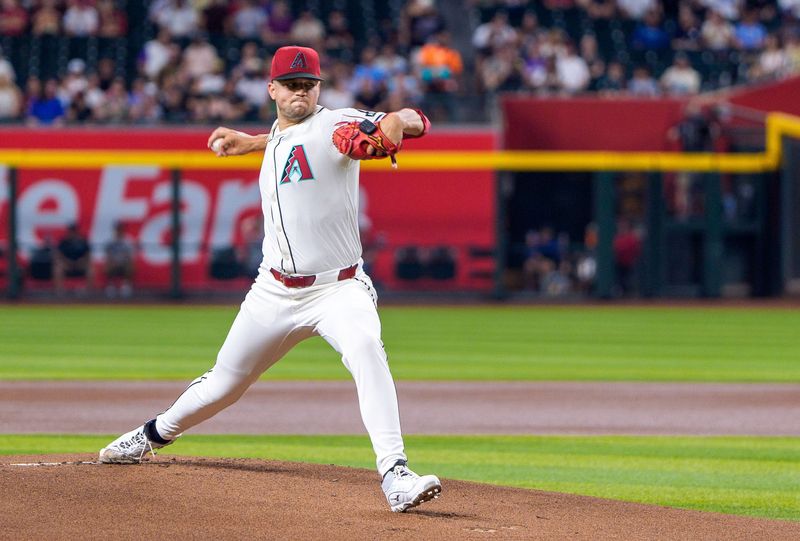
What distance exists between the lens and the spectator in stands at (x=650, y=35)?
Answer: 23.6 m

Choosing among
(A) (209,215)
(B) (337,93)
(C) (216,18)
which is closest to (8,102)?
(A) (209,215)

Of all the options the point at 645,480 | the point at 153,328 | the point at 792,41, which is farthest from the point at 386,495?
the point at 792,41

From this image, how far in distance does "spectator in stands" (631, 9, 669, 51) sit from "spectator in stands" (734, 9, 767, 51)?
Result: 1341 mm

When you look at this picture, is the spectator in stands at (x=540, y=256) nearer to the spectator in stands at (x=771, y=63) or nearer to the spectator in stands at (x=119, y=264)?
the spectator in stands at (x=771, y=63)

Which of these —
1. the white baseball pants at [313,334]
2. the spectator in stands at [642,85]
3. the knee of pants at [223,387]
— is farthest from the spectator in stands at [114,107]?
the knee of pants at [223,387]

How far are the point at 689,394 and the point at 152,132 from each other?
1274 centimetres

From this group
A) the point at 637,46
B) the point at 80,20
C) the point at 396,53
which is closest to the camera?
the point at 80,20

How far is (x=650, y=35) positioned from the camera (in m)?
23.6

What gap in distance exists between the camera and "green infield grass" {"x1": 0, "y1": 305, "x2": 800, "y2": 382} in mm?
12219

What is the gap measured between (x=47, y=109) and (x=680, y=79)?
34.5 ft

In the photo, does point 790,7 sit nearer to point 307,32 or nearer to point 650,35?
point 650,35

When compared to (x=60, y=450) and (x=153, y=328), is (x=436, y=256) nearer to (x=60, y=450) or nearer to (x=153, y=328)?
(x=153, y=328)

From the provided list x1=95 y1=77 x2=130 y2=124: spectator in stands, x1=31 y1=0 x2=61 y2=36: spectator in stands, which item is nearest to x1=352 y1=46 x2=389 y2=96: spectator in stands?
x1=95 y1=77 x2=130 y2=124: spectator in stands

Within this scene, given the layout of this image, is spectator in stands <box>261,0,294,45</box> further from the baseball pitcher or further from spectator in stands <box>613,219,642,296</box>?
the baseball pitcher
